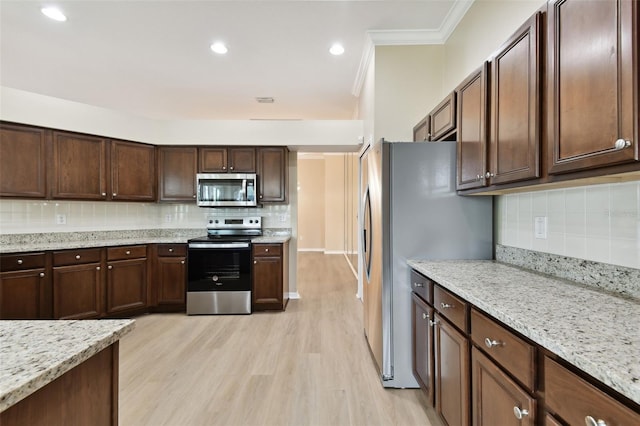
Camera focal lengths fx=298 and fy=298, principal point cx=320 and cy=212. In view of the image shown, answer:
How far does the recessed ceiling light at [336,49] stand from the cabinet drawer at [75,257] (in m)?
3.26

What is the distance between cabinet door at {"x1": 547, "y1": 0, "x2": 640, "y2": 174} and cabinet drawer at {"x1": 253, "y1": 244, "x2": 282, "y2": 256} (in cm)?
292

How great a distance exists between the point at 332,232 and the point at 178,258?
5.62 m

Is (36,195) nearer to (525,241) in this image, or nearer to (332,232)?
(525,241)

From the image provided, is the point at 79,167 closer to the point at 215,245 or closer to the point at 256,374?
the point at 215,245

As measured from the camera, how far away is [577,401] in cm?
76

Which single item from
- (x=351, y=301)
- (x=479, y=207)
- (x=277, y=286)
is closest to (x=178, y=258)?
(x=277, y=286)

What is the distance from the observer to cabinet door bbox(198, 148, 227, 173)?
391 cm

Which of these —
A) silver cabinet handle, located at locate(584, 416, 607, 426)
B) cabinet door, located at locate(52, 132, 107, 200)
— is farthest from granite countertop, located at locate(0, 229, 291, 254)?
silver cabinet handle, located at locate(584, 416, 607, 426)

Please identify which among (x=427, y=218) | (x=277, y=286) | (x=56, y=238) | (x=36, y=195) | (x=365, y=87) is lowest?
(x=277, y=286)

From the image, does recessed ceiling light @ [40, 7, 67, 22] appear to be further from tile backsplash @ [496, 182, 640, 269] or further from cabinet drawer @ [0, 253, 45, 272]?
tile backsplash @ [496, 182, 640, 269]

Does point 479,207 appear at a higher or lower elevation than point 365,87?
lower

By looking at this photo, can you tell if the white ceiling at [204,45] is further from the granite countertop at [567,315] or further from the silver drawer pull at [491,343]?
the silver drawer pull at [491,343]

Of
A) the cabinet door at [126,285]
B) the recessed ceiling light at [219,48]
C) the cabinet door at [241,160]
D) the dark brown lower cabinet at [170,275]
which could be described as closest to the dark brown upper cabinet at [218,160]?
the cabinet door at [241,160]

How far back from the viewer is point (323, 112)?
4.89 meters
